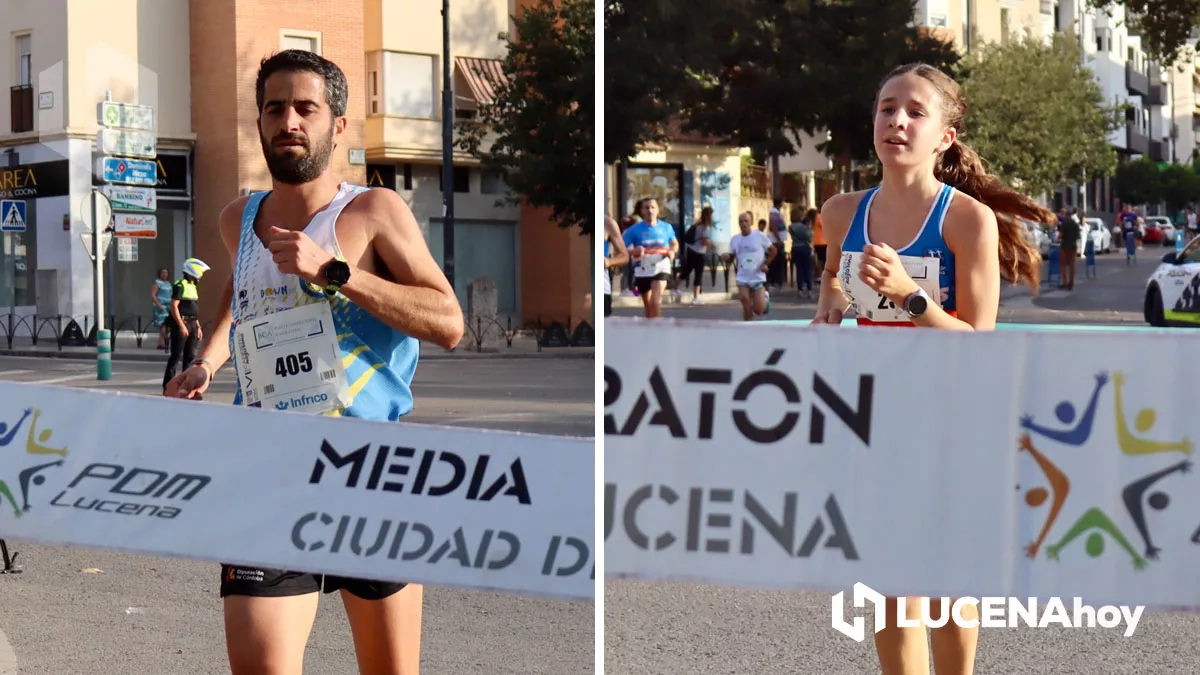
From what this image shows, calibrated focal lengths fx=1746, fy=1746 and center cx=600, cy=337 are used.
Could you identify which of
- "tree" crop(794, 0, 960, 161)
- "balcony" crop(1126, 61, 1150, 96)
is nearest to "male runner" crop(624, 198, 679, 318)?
"tree" crop(794, 0, 960, 161)

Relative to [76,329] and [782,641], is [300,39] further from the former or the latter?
[782,641]

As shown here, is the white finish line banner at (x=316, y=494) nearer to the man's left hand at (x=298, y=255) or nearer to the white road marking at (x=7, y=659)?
the man's left hand at (x=298, y=255)

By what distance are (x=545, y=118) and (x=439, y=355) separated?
4.75 ft

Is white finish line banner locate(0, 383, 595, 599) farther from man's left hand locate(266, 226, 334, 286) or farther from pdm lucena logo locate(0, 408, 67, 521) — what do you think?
man's left hand locate(266, 226, 334, 286)

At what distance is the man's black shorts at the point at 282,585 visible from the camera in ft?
11.7

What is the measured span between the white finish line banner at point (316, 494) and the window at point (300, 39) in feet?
6.92

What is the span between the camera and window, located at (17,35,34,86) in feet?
19.7

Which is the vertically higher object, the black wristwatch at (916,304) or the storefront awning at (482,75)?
the storefront awning at (482,75)

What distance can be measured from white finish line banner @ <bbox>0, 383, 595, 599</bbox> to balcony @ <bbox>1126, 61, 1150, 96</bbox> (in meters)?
Answer: 112

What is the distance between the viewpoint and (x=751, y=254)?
20.9m

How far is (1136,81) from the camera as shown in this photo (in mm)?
111750

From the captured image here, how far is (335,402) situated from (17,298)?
2.76 meters

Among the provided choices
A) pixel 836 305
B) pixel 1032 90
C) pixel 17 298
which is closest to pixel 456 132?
pixel 17 298

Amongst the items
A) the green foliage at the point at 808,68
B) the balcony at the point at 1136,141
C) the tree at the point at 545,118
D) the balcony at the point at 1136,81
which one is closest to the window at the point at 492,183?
the tree at the point at 545,118
